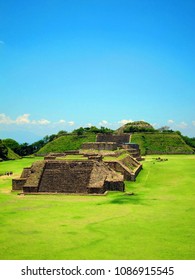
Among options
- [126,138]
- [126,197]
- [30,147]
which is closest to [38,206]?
[126,197]

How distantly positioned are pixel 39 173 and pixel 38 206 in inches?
277

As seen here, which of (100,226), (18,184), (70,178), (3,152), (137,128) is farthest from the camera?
(137,128)

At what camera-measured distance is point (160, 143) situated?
77.3m

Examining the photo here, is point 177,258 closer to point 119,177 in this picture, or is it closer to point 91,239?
point 91,239

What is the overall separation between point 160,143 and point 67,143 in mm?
22152

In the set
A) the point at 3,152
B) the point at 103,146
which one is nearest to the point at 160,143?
the point at 103,146

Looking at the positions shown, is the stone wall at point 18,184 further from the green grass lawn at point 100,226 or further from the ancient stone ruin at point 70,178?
the green grass lawn at point 100,226

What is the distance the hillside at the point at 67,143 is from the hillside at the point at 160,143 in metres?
11.4

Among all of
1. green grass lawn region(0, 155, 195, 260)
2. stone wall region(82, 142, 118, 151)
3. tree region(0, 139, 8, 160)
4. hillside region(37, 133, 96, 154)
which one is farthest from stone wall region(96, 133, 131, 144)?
green grass lawn region(0, 155, 195, 260)

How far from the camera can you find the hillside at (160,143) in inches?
2836

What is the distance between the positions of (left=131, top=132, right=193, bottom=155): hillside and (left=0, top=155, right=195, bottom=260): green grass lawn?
155 ft

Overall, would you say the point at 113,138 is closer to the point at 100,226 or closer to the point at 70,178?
the point at 70,178

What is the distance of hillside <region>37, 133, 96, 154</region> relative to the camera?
7794 centimetres

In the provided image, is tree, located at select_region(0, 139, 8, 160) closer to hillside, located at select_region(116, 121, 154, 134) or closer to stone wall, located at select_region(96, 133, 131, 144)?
stone wall, located at select_region(96, 133, 131, 144)
